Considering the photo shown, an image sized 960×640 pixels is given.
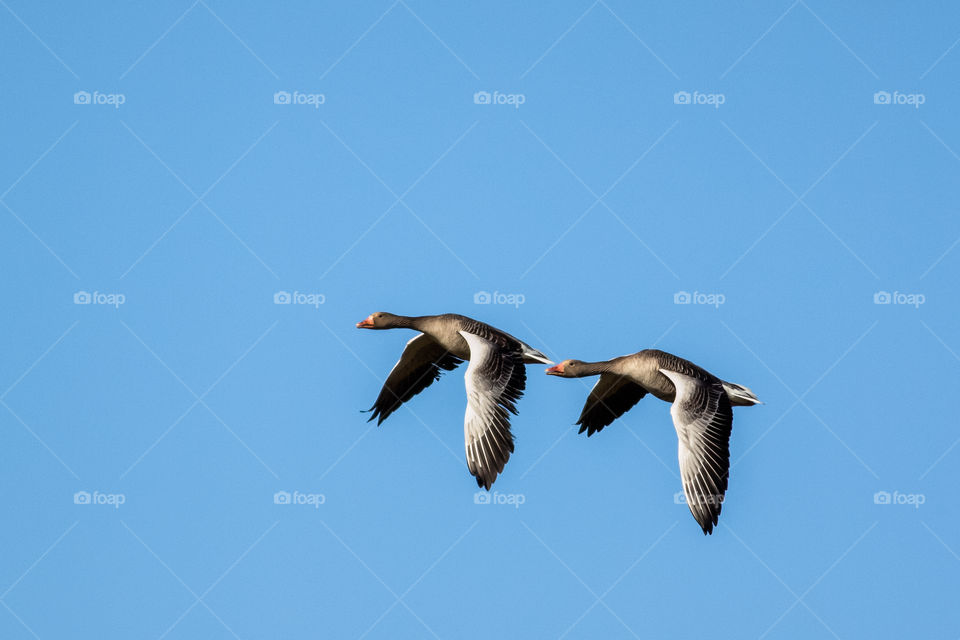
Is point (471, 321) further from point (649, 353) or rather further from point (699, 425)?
point (699, 425)

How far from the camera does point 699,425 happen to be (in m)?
26.4

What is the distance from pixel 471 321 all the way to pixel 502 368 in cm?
204

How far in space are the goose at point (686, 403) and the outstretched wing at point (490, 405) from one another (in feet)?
6.60

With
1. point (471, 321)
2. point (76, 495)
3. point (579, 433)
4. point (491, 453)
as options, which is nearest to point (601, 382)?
point (579, 433)

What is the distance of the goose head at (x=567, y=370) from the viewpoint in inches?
1179

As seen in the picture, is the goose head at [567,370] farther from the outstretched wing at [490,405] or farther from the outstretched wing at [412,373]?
the outstretched wing at [412,373]

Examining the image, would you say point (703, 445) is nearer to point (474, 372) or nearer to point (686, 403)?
point (686, 403)

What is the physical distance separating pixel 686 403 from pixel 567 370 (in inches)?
143

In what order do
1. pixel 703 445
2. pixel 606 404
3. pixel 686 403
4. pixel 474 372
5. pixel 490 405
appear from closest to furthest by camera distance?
1. pixel 703 445
2. pixel 686 403
3. pixel 490 405
4. pixel 474 372
5. pixel 606 404

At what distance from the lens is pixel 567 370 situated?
29953 mm

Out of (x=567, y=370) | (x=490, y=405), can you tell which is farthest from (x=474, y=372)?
(x=567, y=370)

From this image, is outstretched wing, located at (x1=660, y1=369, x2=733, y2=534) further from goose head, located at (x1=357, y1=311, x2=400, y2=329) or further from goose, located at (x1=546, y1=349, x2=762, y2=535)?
goose head, located at (x1=357, y1=311, x2=400, y2=329)

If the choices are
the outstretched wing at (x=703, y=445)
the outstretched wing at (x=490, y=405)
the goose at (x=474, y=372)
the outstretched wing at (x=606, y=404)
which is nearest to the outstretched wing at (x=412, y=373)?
the goose at (x=474, y=372)

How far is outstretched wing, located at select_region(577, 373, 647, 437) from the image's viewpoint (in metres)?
31.3
